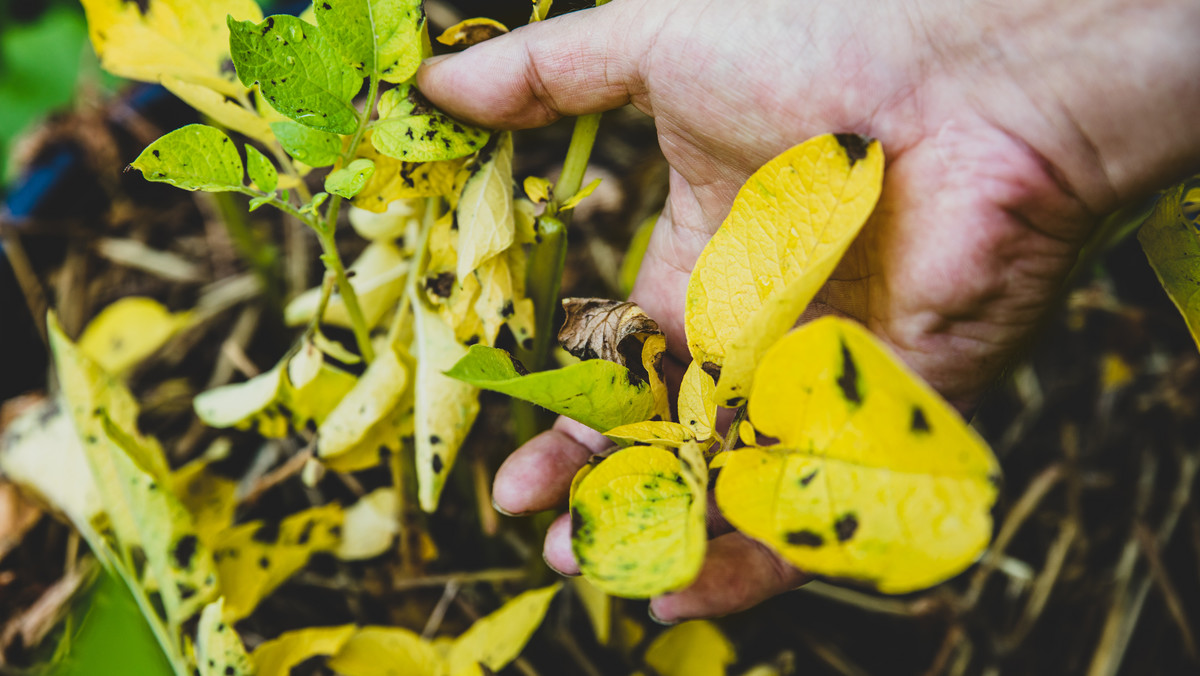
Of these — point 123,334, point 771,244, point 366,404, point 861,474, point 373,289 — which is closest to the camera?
point 861,474

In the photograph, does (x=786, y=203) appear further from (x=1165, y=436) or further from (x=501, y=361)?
(x=1165, y=436)

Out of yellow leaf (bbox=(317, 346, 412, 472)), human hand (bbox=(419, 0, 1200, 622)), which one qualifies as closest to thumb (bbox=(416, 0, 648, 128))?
human hand (bbox=(419, 0, 1200, 622))

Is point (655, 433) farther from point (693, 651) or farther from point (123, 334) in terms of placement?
point (123, 334)

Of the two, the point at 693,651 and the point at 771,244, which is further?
the point at 693,651

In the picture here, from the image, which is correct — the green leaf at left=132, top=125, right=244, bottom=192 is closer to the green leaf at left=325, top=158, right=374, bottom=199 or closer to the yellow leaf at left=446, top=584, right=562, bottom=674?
the green leaf at left=325, top=158, right=374, bottom=199

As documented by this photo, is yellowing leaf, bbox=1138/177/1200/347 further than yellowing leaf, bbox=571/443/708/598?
Yes

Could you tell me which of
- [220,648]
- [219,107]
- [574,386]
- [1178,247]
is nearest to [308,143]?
[219,107]
